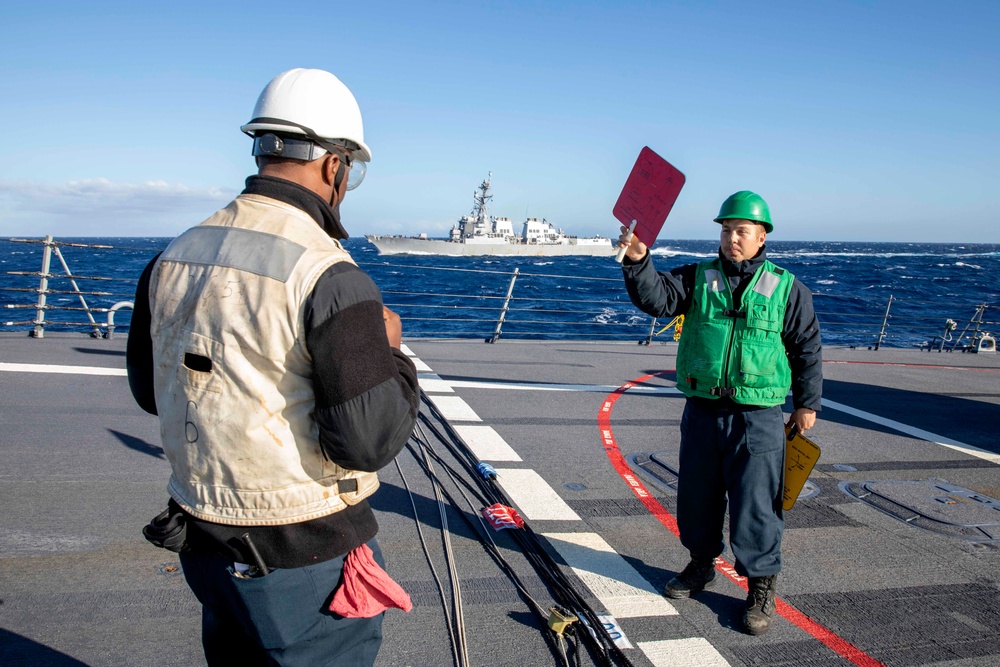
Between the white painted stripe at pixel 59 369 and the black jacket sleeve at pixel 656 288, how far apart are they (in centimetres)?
601

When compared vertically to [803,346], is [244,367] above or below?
above

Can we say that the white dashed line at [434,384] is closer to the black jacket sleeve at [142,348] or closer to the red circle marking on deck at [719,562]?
the red circle marking on deck at [719,562]

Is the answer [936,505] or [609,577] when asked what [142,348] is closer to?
[609,577]

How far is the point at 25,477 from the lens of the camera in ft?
14.9

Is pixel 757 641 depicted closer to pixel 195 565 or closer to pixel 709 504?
pixel 709 504

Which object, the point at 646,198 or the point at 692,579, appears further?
the point at 646,198

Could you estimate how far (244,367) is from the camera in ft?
5.52

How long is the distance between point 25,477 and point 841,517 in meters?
5.57

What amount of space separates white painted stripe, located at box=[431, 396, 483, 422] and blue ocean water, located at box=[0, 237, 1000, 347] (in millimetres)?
1423

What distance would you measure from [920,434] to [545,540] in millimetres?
5238

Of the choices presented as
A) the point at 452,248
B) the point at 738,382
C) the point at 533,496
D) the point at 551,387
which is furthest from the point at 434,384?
the point at 452,248

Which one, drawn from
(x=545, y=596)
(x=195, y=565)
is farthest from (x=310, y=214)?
(x=545, y=596)

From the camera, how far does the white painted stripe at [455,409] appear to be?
22.4ft

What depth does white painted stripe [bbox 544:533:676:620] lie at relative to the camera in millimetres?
3576
